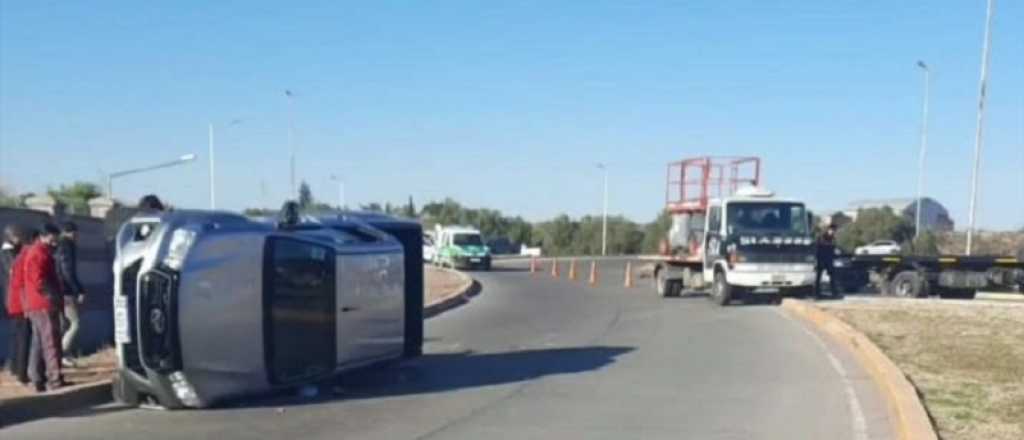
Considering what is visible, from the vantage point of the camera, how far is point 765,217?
27469 millimetres

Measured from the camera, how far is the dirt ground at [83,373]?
11452 mm

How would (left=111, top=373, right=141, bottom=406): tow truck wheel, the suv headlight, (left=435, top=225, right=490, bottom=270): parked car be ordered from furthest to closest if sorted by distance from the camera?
(left=435, top=225, right=490, bottom=270): parked car < (left=111, top=373, right=141, bottom=406): tow truck wheel < the suv headlight

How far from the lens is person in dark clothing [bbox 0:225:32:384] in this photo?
11.9 meters

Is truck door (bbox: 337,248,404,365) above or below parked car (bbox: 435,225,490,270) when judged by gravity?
above

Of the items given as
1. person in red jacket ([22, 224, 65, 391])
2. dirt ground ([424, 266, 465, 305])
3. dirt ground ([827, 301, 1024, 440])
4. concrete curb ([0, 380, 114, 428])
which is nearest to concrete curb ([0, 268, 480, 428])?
concrete curb ([0, 380, 114, 428])

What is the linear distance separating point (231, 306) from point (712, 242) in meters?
19.0

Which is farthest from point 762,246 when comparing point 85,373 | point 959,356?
point 85,373

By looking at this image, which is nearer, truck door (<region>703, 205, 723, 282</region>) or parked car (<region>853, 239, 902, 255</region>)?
truck door (<region>703, 205, 723, 282</region>)

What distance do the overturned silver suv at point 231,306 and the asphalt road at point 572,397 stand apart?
0.31 metres

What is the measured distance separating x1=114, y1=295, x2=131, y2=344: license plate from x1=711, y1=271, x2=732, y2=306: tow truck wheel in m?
18.5

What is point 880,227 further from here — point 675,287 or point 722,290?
point 722,290

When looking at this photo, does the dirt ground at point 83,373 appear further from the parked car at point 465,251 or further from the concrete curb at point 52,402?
the parked car at point 465,251

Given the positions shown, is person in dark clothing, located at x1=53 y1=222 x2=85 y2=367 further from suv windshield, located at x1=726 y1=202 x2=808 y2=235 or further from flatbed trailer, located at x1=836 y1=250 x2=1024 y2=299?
flatbed trailer, located at x1=836 y1=250 x2=1024 y2=299

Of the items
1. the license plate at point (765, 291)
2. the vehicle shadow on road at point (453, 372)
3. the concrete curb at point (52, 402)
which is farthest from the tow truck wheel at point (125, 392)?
the license plate at point (765, 291)
